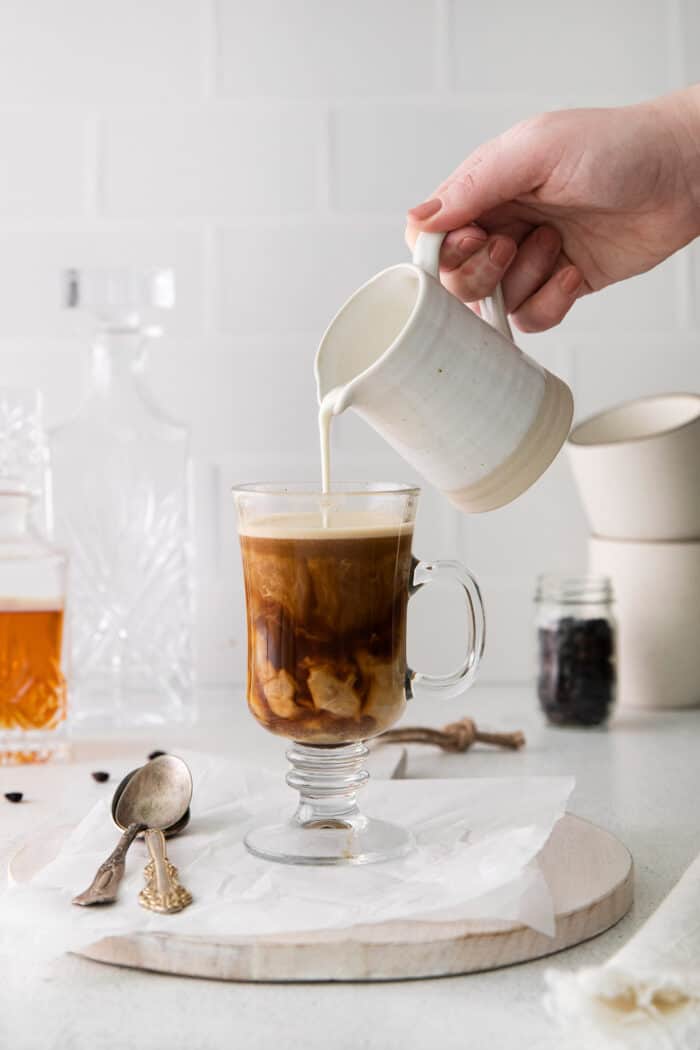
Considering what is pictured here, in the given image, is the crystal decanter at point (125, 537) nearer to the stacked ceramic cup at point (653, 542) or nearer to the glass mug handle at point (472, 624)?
the stacked ceramic cup at point (653, 542)

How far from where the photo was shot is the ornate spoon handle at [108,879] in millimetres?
860

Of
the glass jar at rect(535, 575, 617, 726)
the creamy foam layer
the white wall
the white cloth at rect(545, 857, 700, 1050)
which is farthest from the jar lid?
the white cloth at rect(545, 857, 700, 1050)

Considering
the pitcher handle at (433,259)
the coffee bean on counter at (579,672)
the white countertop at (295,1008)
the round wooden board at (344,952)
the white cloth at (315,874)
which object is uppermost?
the pitcher handle at (433,259)

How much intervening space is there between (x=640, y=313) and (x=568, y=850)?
0.95m

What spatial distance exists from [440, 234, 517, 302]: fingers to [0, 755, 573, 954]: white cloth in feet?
1.45

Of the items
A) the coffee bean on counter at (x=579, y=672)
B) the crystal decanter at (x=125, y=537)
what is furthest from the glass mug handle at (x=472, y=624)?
the crystal decanter at (x=125, y=537)

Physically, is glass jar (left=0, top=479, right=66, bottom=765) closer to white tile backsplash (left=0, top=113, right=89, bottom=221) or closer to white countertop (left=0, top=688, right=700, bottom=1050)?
white countertop (left=0, top=688, right=700, bottom=1050)

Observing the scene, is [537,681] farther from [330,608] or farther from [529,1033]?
[529,1033]

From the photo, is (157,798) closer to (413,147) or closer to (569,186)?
(569,186)

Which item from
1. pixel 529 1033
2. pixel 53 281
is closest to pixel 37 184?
pixel 53 281

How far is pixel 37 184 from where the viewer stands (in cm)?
171

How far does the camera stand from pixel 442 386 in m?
0.96

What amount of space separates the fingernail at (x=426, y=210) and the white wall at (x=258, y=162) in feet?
2.03

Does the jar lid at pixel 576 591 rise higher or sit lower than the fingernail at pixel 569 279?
lower
